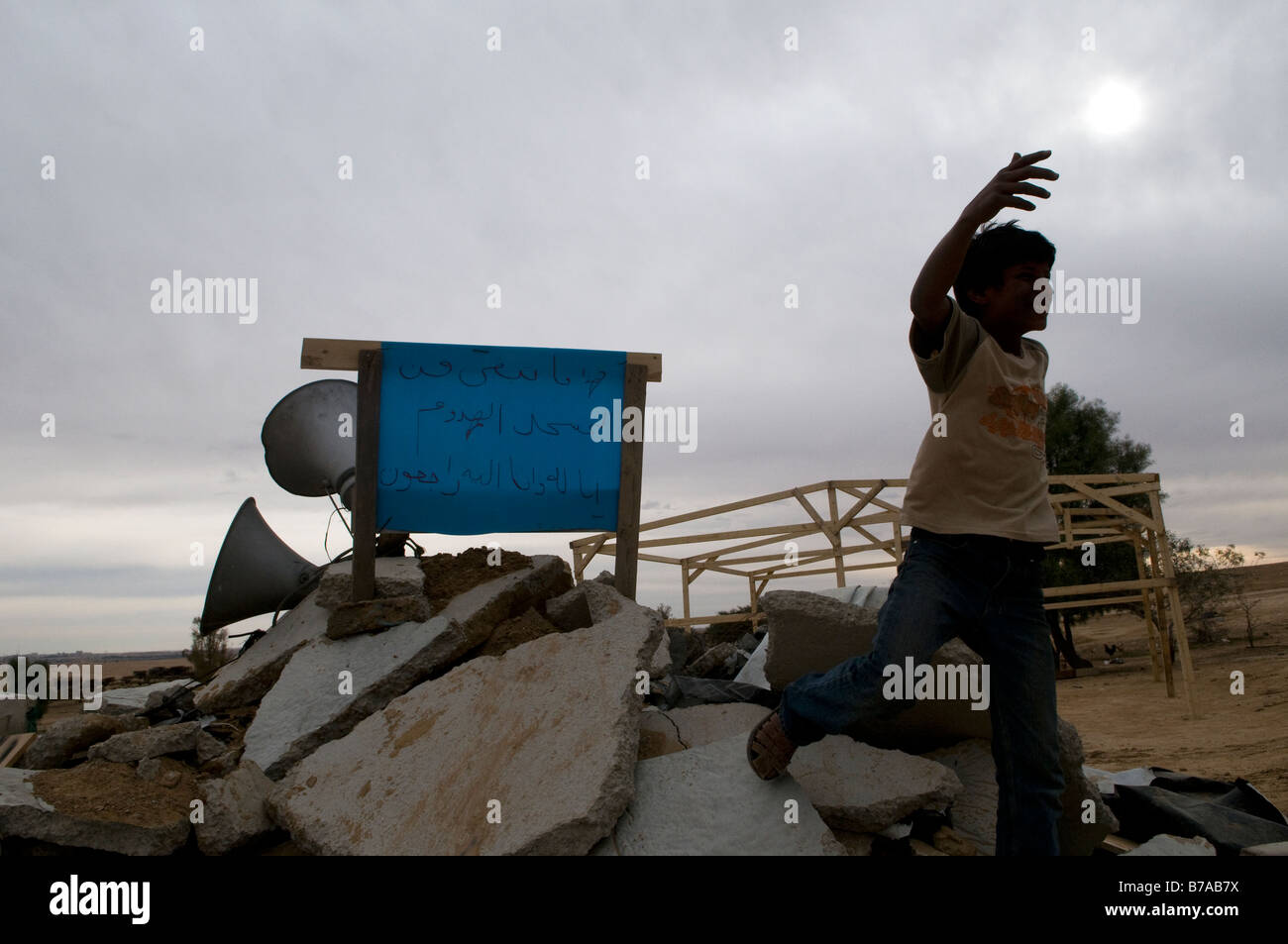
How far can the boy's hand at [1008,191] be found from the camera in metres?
2.50

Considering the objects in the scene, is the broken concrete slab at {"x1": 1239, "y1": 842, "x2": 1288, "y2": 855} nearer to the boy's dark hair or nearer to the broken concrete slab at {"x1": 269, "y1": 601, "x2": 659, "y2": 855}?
the boy's dark hair

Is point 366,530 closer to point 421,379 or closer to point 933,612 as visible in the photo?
point 421,379

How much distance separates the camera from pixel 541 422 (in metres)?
4.71

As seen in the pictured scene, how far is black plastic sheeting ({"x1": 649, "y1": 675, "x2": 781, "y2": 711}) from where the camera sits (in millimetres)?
4363

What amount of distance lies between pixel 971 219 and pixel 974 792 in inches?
92.7

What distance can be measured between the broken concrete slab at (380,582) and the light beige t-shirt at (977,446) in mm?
2795

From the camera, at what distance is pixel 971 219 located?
2.49 metres

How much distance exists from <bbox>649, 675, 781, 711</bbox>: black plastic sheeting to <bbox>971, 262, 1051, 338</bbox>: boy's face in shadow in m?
2.25

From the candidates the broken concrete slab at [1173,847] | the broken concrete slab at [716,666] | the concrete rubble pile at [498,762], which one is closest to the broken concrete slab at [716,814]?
the concrete rubble pile at [498,762]

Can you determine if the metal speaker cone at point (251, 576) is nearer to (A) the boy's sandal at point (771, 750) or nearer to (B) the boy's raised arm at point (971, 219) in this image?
(A) the boy's sandal at point (771, 750)
